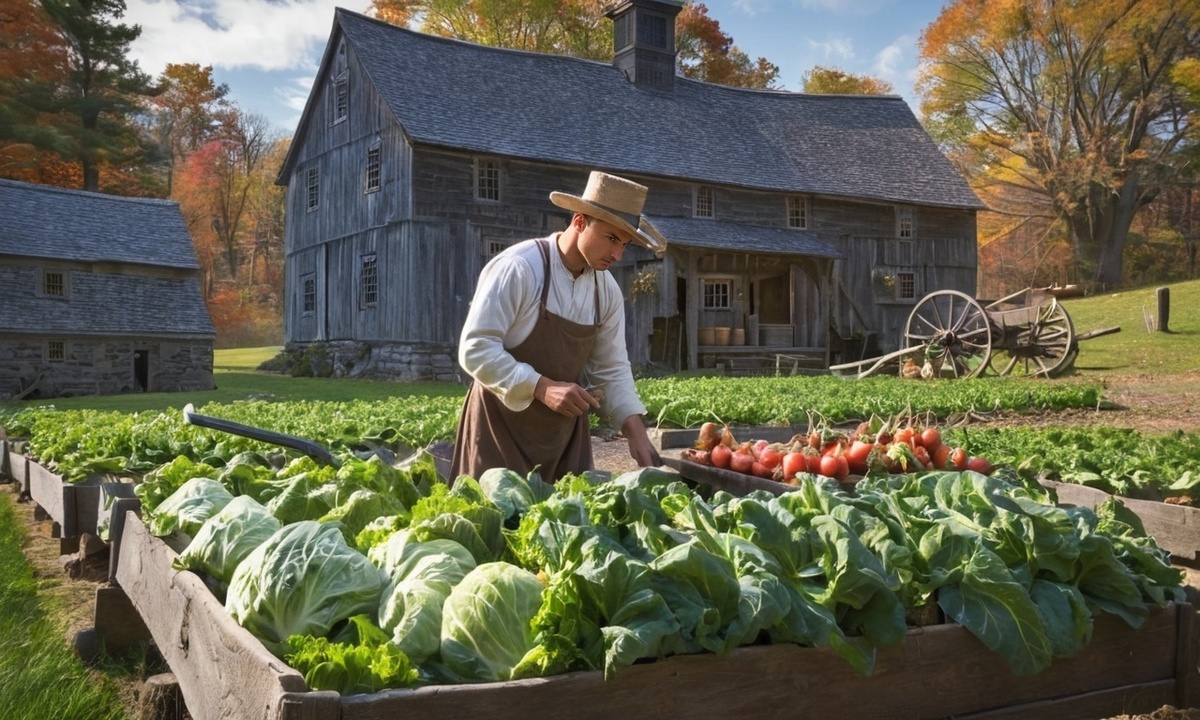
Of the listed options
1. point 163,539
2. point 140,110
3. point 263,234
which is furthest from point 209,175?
point 163,539

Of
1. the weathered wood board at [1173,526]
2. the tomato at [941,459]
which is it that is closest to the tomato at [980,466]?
the tomato at [941,459]

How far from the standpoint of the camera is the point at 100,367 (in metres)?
25.3

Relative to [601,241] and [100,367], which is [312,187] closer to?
[100,367]

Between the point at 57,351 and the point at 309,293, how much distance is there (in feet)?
22.8

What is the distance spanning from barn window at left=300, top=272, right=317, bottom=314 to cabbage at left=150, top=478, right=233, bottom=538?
25.6 meters

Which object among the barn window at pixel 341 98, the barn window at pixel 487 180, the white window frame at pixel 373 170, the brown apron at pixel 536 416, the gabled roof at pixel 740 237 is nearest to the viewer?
the brown apron at pixel 536 416

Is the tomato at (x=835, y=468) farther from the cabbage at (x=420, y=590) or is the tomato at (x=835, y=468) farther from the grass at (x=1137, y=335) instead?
the grass at (x=1137, y=335)

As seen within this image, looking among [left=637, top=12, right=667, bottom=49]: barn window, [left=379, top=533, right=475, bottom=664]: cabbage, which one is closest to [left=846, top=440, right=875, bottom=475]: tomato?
[left=379, top=533, right=475, bottom=664]: cabbage

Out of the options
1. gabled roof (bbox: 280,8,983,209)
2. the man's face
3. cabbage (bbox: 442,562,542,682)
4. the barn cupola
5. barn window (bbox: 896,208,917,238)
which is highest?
the barn cupola

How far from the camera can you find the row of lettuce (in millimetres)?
2295

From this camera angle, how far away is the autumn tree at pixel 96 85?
32375 millimetres

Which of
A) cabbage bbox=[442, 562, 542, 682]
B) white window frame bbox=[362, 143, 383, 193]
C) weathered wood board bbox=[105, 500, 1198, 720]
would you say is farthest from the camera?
white window frame bbox=[362, 143, 383, 193]

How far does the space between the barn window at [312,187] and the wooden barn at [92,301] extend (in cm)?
379

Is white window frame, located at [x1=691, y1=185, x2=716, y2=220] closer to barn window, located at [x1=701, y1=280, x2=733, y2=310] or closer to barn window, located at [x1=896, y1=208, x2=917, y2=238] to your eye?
barn window, located at [x1=701, y1=280, x2=733, y2=310]
